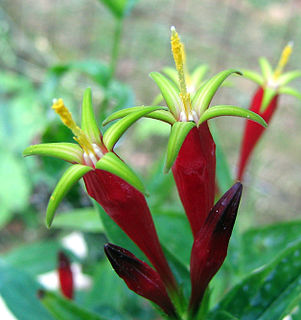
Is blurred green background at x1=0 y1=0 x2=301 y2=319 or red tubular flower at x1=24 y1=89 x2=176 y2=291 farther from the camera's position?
blurred green background at x1=0 y1=0 x2=301 y2=319

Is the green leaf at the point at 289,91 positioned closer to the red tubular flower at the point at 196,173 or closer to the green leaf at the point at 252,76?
the green leaf at the point at 252,76

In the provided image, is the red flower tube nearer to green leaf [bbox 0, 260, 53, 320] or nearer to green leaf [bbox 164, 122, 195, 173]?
green leaf [bbox 164, 122, 195, 173]

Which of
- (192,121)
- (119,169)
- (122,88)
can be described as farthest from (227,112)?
(122,88)

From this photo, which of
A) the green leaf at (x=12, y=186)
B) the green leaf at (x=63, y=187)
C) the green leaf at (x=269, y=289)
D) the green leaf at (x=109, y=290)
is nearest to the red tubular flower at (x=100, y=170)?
the green leaf at (x=63, y=187)

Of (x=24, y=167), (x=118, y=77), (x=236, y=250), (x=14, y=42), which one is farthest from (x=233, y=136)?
(x=236, y=250)

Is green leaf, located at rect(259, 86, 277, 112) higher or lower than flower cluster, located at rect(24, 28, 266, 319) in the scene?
higher

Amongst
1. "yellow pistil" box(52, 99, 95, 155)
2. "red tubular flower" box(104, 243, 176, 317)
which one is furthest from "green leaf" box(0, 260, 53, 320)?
"yellow pistil" box(52, 99, 95, 155)

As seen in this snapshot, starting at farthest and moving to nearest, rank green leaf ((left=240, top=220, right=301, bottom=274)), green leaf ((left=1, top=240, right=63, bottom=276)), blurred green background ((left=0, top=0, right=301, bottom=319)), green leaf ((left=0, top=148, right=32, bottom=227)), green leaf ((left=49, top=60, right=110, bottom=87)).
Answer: green leaf ((left=0, top=148, right=32, bottom=227)) < green leaf ((left=1, top=240, right=63, bottom=276)) < blurred green background ((left=0, top=0, right=301, bottom=319)) < green leaf ((left=49, top=60, right=110, bottom=87)) < green leaf ((left=240, top=220, right=301, bottom=274))
